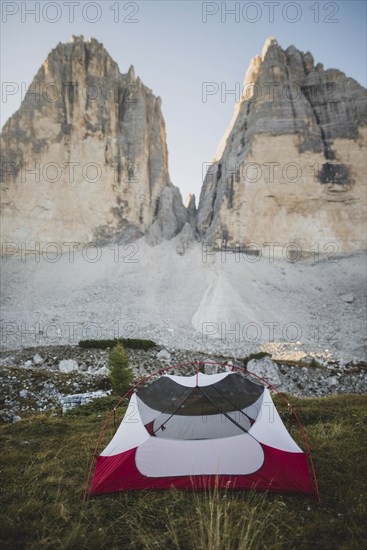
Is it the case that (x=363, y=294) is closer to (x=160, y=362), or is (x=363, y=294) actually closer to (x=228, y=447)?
(x=160, y=362)

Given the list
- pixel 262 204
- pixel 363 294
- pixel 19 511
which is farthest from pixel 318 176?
pixel 19 511

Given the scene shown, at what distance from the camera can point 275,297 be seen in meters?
35.9

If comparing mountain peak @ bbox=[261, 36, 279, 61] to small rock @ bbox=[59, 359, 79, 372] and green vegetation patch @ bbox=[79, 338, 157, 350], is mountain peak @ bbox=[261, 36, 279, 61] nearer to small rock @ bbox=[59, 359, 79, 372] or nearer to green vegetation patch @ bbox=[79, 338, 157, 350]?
green vegetation patch @ bbox=[79, 338, 157, 350]

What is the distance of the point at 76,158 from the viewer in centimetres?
4616

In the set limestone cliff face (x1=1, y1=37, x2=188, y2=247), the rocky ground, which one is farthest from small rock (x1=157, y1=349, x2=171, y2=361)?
Result: limestone cliff face (x1=1, y1=37, x2=188, y2=247)

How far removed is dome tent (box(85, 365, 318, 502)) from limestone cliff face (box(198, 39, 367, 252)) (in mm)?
41274

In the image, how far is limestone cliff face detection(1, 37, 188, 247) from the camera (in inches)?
1738

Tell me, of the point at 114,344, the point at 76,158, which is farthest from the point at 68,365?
the point at 76,158

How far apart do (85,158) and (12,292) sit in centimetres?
2509

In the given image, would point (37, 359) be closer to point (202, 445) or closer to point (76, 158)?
point (202, 445)

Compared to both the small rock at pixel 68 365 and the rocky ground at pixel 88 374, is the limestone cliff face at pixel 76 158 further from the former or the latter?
the small rock at pixel 68 365

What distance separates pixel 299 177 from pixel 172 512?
164 feet

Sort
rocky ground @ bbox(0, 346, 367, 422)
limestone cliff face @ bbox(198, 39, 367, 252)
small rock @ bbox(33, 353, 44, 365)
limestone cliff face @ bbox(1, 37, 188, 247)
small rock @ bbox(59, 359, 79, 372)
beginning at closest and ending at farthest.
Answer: rocky ground @ bbox(0, 346, 367, 422), small rock @ bbox(59, 359, 79, 372), small rock @ bbox(33, 353, 44, 365), limestone cliff face @ bbox(1, 37, 188, 247), limestone cliff face @ bbox(198, 39, 367, 252)

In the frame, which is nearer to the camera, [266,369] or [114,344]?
[266,369]
